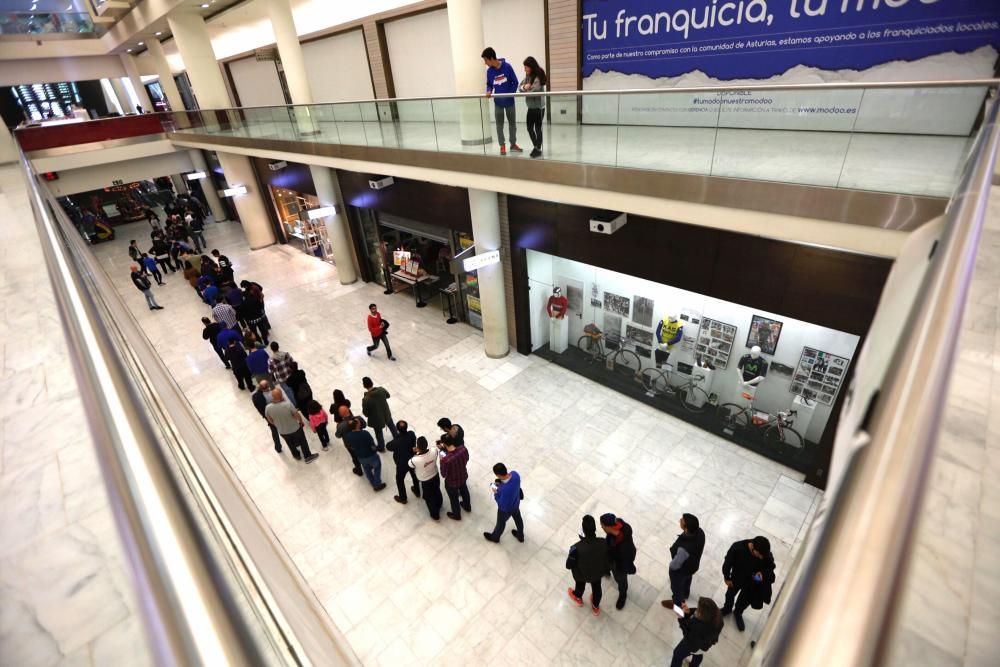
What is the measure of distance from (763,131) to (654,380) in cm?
492

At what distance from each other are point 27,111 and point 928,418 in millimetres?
39565

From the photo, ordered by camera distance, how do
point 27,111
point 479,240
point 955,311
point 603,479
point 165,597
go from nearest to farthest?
1. point 165,597
2. point 955,311
3. point 603,479
4. point 479,240
5. point 27,111

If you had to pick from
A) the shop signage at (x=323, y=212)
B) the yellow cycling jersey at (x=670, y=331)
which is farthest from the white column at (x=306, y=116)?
the yellow cycling jersey at (x=670, y=331)

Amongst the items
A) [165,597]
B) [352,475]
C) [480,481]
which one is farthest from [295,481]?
[165,597]

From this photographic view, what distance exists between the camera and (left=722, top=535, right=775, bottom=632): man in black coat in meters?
4.93

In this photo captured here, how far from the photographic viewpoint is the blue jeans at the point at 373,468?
23.8 ft

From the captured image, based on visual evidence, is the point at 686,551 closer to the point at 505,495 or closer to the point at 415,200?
the point at 505,495

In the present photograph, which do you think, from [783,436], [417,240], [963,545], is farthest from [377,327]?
[963,545]

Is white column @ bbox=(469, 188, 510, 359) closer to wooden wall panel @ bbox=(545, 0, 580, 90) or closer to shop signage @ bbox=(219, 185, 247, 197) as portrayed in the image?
wooden wall panel @ bbox=(545, 0, 580, 90)

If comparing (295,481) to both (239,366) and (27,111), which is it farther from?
(27,111)

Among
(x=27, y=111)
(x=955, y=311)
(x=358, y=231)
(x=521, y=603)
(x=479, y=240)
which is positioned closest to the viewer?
(x=955, y=311)

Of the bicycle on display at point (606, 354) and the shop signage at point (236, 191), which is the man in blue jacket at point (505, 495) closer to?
the bicycle on display at point (606, 354)

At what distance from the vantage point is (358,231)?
1465cm

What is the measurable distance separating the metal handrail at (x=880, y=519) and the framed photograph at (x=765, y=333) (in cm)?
762
